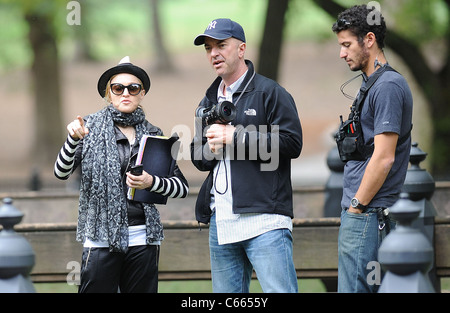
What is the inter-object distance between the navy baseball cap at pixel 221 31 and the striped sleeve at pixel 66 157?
0.90m

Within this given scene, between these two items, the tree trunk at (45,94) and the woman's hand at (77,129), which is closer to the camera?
the woman's hand at (77,129)

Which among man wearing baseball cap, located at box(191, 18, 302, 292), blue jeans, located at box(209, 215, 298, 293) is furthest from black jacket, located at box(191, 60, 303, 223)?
blue jeans, located at box(209, 215, 298, 293)

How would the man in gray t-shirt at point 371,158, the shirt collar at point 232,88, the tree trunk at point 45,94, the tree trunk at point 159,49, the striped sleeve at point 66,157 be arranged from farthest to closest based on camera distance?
the tree trunk at point 159,49
the tree trunk at point 45,94
the shirt collar at point 232,88
the striped sleeve at point 66,157
the man in gray t-shirt at point 371,158

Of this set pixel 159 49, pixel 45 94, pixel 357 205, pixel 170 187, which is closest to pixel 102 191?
pixel 170 187

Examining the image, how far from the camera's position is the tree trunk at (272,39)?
14.7 metres

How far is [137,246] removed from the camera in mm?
4918

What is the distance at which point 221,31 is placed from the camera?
15.8 ft

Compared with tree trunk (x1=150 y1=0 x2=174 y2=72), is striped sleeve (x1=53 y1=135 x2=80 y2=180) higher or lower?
lower

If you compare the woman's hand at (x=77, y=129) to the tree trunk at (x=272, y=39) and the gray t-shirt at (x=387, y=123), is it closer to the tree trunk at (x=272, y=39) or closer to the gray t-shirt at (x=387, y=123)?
the gray t-shirt at (x=387, y=123)

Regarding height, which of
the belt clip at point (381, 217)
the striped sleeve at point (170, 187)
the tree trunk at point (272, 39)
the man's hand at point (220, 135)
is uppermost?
the tree trunk at point (272, 39)

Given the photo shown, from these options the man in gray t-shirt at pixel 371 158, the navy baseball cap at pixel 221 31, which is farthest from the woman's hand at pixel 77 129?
the man in gray t-shirt at pixel 371 158

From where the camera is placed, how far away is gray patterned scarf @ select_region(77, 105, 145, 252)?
4832 mm

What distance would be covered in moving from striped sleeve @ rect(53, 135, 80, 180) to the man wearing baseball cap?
0.72 meters

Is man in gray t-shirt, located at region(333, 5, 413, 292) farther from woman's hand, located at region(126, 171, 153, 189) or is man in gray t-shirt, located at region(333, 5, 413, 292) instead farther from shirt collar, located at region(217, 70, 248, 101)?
woman's hand, located at region(126, 171, 153, 189)
